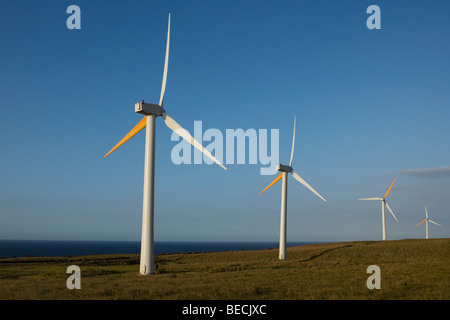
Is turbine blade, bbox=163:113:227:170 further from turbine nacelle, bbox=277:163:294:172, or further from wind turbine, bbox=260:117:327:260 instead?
turbine nacelle, bbox=277:163:294:172

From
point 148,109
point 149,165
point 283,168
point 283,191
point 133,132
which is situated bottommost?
point 283,191

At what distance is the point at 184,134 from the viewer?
3119 cm

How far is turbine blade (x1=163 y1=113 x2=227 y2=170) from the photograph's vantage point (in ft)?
93.6

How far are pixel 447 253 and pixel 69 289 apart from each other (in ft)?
156

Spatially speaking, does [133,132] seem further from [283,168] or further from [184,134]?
[283,168]

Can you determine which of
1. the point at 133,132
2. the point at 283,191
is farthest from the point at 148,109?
the point at 283,191

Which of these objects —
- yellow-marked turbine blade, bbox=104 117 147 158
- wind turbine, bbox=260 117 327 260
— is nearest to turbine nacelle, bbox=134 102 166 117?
yellow-marked turbine blade, bbox=104 117 147 158

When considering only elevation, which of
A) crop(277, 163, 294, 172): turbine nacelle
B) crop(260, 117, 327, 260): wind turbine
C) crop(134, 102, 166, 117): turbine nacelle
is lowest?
crop(260, 117, 327, 260): wind turbine

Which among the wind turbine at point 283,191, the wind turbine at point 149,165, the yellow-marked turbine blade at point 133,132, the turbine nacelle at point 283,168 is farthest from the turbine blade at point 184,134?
the turbine nacelle at point 283,168

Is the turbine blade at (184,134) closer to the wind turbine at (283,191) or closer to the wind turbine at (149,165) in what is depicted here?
the wind turbine at (149,165)

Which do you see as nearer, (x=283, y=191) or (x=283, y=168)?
(x=283, y=191)
